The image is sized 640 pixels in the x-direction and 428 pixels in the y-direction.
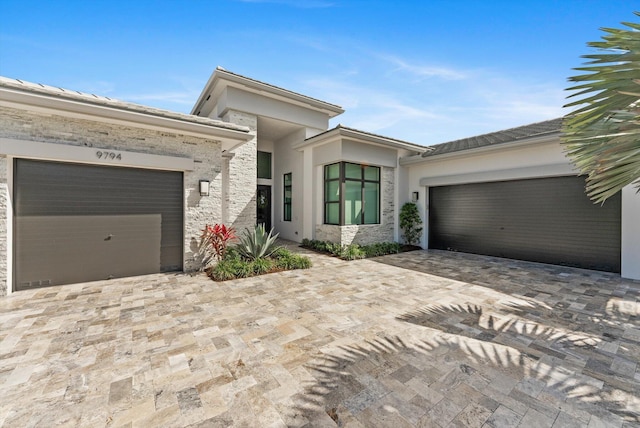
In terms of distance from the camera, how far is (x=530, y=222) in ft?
27.1

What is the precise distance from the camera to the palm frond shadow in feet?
7.45

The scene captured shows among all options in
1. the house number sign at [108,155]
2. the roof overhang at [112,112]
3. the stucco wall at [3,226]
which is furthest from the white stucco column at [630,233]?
the stucco wall at [3,226]

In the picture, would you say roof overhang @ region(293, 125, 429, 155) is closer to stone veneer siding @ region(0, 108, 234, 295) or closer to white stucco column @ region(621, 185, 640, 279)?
stone veneer siding @ region(0, 108, 234, 295)

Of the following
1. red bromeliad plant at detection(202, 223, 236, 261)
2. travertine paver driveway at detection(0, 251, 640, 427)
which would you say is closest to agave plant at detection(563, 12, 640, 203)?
travertine paver driveway at detection(0, 251, 640, 427)

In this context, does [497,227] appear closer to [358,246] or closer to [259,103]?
[358,246]

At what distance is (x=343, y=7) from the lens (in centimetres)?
699

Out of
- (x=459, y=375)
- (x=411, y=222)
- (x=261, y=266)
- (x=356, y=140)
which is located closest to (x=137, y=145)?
(x=261, y=266)

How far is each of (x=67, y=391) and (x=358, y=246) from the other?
813cm

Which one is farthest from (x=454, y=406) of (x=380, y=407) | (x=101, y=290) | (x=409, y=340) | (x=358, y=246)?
(x=358, y=246)

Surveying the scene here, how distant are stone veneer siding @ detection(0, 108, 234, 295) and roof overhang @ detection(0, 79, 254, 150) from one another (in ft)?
0.71

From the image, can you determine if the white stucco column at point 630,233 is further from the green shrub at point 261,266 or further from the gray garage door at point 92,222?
the gray garage door at point 92,222

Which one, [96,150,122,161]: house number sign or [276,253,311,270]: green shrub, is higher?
[96,150,122,161]: house number sign

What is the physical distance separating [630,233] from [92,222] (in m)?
12.9

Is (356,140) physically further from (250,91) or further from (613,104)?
(613,104)
